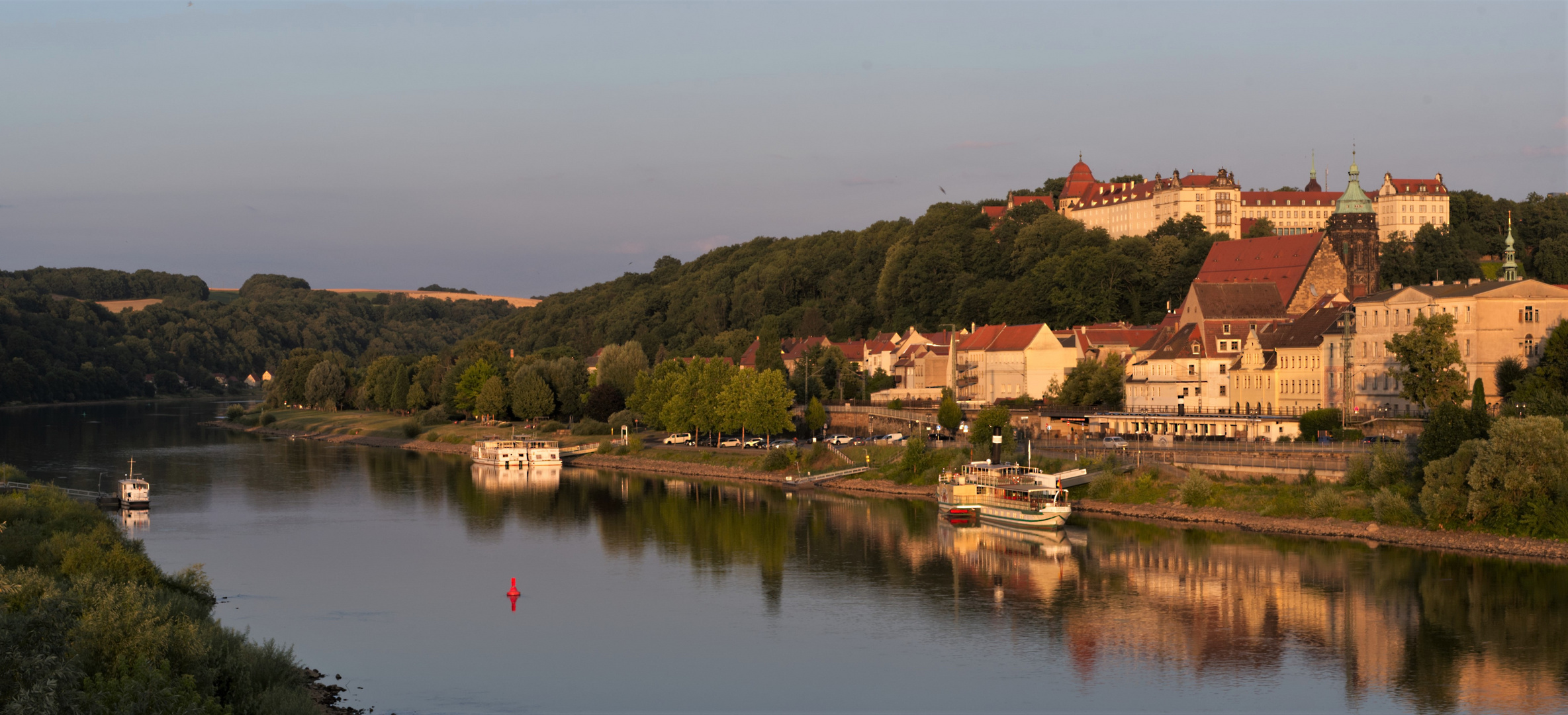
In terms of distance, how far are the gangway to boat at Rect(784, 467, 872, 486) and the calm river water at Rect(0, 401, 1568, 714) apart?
723cm

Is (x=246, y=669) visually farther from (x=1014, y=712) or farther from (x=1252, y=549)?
(x=1252, y=549)

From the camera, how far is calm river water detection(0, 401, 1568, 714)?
2873 centimetres

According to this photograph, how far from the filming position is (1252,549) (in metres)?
43.7

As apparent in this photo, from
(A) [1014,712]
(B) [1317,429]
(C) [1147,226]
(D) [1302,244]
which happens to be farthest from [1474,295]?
(C) [1147,226]

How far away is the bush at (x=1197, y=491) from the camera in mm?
49875

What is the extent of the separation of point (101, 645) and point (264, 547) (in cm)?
2812

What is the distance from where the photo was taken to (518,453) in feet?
266

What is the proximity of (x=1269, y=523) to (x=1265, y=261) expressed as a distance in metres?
46.5

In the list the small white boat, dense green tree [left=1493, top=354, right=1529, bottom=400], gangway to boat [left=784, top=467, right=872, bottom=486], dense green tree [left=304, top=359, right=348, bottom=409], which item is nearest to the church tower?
dense green tree [left=1493, top=354, right=1529, bottom=400]

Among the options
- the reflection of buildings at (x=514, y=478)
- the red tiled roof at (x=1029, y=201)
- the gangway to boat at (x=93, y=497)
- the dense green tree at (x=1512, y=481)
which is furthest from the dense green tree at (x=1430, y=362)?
the red tiled roof at (x=1029, y=201)

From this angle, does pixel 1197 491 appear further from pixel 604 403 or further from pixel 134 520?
pixel 604 403

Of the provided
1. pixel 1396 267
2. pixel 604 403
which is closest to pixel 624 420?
pixel 604 403

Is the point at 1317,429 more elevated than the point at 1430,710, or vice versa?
the point at 1317,429

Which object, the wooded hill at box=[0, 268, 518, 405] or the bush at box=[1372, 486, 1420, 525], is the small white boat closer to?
the bush at box=[1372, 486, 1420, 525]
